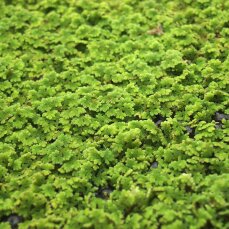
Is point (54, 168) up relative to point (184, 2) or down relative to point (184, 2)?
down

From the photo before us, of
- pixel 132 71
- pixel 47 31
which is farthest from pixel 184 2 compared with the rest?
pixel 47 31

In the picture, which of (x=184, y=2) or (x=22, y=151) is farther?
(x=184, y=2)

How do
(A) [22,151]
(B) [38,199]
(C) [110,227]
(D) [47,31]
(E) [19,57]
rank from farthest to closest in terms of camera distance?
1. (D) [47,31]
2. (E) [19,57]
3. (A) [22,151]
4. (B) [38,199]
5. (C) [110,227]

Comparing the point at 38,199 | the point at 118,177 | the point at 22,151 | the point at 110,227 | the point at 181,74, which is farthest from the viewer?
the point at 181,74

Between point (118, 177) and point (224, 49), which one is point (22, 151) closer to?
point (118, 177)

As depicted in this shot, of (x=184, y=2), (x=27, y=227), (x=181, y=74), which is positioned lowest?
(x=27, y=227)

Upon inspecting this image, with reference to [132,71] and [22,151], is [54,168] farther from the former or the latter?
[132,71]
